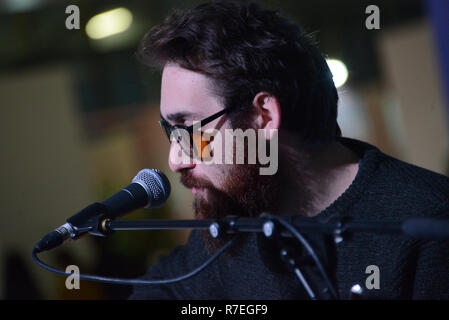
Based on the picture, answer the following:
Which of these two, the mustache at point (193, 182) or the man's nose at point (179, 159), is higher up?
the man's nose at point (179, 159)

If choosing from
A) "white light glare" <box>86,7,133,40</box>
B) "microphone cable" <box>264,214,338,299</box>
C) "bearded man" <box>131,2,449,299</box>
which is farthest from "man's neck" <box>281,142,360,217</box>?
"white light glare" <box>86,7,133,40</box>

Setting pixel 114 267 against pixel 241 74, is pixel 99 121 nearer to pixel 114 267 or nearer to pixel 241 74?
pixel 114 267

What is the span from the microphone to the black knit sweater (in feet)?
0.77

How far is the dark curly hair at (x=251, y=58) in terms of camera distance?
1.37m

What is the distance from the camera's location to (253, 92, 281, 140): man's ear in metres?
1.40

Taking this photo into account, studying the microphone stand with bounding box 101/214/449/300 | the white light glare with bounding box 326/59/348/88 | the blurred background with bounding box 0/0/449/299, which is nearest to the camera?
the microphone stand with bounding box 101/214/449/300

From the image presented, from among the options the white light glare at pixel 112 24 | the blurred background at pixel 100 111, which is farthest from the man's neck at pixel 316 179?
the white light glare at pixel 112 24

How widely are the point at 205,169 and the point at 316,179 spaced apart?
1.01 feet

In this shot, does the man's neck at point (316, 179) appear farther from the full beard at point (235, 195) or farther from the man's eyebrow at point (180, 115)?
the man's eyebrow at point (180, 115)

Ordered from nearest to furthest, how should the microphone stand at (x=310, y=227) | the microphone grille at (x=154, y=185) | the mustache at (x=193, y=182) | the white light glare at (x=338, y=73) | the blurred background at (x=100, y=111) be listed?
the microphone stand at (x=310, y=227) < the microphone grille at (x=154, y=185) < the mustache at (x=193, y=182) < the white light glare at (x=338, y=73) < the blurred background at (x=100, y=111)
